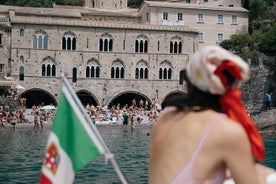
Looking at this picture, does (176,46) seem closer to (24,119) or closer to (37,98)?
(37,98)

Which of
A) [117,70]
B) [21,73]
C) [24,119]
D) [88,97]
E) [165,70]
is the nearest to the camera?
[24,119]

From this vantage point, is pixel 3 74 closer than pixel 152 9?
Yes

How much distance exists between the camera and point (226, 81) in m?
3.09

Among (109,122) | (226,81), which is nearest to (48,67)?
(109,122)

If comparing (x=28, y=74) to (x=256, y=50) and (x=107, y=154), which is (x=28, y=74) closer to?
(x=256, y=50)

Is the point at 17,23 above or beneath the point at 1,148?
above

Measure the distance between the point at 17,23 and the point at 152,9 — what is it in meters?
14.2

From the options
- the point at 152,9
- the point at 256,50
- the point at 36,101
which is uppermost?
the point at 152,9

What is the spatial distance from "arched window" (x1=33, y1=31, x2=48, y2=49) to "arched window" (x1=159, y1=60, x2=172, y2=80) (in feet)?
36.2

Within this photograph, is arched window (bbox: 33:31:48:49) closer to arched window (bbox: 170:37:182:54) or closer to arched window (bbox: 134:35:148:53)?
arched window (bbox: 134:35:148:53)

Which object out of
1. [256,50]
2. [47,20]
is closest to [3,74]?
[47,20]

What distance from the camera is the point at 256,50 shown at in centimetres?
5338

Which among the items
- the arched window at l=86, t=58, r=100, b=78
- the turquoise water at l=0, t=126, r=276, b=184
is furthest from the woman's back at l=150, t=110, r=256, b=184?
the arched window at l=86, t=58, r=100, b=78

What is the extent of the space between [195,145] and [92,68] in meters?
50.3
